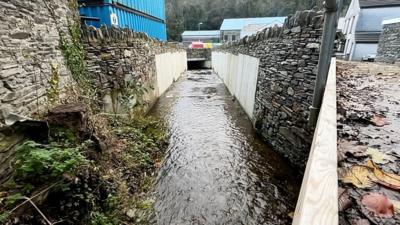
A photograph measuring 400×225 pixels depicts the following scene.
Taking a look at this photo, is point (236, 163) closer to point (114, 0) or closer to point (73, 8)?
point (73, 8)

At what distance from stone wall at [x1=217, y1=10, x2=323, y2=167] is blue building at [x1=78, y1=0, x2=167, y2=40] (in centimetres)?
454

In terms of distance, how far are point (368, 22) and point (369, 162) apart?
2155 centimetres

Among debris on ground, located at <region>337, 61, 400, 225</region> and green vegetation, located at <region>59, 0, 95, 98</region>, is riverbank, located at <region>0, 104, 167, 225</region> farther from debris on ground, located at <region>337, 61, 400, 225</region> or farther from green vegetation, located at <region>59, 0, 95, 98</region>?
debris on ground, located at <region>337, 61, 400, 225</region>

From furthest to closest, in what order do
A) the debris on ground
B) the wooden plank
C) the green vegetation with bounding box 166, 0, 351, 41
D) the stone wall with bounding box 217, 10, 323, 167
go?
the green vegetation with bounding box 166, 0, 351, 41
the stone wall with bounding box 217, 10, 323, 167
the debris on ground
the wooden plank

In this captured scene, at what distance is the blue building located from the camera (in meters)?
6.43

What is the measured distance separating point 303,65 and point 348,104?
1433 mm

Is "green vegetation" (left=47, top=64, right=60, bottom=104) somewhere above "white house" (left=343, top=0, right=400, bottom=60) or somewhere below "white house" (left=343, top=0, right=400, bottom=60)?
below

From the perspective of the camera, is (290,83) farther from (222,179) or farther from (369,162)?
(369,162)

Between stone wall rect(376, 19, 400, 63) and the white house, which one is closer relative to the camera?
stone wall rect(376, 19, 400, 63)

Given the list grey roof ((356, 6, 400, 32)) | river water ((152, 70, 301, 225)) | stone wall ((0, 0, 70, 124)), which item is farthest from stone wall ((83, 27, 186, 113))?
grey roof ((356, 6, 400, 32))

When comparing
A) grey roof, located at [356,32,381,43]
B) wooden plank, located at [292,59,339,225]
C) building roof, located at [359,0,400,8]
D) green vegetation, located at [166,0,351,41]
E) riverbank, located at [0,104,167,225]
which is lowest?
riverbank, located at [0,104,167,225]

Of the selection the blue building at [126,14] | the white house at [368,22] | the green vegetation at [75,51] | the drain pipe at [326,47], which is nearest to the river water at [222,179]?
the drain pipe at [326,47]

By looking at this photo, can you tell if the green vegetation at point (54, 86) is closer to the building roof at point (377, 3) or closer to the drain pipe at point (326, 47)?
the drain pipe at point (326, 47)

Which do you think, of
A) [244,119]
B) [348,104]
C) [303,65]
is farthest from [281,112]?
[244,119]
